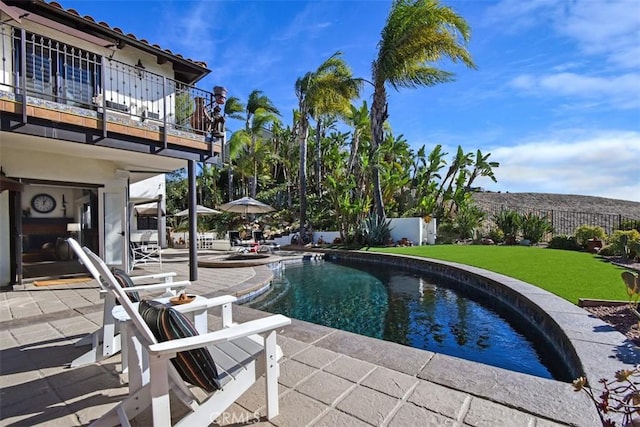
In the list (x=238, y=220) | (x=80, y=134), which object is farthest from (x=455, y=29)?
(x=238, y=220)

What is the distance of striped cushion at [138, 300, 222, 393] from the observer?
6.93 ft

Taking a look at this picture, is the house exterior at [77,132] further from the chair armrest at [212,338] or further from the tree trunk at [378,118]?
the tree trunk at [378,118]

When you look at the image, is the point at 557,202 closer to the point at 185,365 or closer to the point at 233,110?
the point at 233,110

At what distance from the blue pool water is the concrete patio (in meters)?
1.89

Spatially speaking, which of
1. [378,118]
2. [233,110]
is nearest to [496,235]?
[378,118]

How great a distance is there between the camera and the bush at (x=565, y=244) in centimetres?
1434

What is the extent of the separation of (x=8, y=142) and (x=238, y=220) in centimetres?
2046

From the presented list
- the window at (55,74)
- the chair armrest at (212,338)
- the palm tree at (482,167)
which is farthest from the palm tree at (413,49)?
the chair armrest at (212,338)

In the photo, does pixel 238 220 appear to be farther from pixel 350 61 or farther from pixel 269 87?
pixel 350 61

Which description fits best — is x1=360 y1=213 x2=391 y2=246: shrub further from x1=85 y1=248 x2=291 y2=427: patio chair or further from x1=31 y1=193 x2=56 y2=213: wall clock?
x1=85 y1=248 x2=291 y2=427: patio chair

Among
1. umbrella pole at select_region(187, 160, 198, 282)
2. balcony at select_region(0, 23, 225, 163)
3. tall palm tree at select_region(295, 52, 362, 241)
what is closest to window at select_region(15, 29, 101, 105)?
balcony at select_region(0, 23, 225, 163)

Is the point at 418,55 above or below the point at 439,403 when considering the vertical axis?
above

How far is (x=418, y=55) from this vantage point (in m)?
16.2

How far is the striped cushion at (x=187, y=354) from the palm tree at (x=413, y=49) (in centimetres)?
1543
